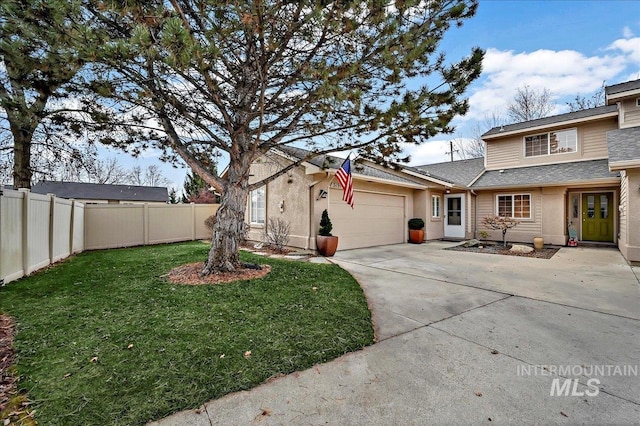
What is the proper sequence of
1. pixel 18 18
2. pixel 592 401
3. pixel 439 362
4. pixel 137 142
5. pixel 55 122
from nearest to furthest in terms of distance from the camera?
1. pixel 592 401
2. pixel 439 362
3. pixel 18 18
4. pixel 55 122
5. pixel 137 142

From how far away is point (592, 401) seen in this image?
2.28 m

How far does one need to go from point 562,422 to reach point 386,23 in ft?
15.9

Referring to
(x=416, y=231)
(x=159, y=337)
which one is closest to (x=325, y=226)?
(x=416, y=231)

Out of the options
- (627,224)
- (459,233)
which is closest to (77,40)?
(627,224)

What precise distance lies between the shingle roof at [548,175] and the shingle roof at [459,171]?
1.93 ft

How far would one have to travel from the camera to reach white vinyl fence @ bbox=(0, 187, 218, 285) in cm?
529

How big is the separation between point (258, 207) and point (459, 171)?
1104cm

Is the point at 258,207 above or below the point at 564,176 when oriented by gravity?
below

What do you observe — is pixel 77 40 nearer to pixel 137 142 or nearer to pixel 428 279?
pixel 137 142

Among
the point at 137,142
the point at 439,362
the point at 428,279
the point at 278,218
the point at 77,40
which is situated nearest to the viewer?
the point at 439,362

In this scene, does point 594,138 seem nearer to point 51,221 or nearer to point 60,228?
point 51,221

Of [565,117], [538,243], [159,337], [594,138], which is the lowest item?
[159,337]

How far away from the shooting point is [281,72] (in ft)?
18.6

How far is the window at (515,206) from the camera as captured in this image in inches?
494
